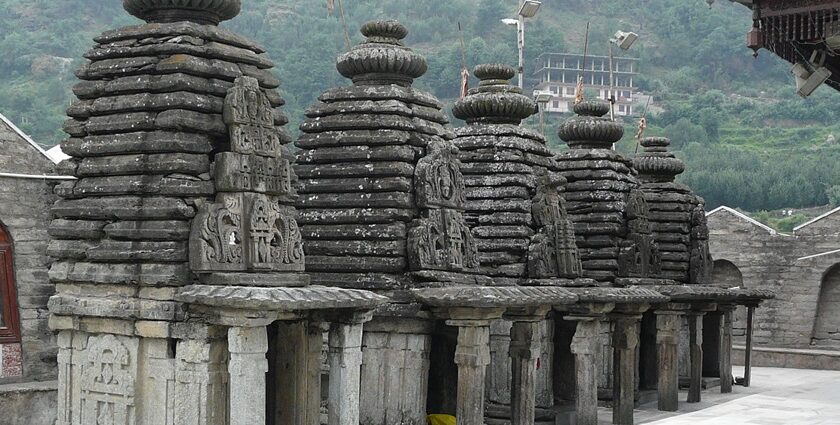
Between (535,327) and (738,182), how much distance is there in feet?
204

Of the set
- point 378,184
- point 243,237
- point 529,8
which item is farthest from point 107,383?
point 529,8

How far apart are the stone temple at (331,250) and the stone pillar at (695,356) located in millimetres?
99

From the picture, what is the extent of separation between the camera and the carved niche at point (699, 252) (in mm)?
26156

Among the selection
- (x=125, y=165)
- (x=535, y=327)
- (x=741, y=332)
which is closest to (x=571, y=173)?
(x=535, y=327)

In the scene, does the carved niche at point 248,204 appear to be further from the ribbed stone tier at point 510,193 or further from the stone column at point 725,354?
the stone column at point 725,354

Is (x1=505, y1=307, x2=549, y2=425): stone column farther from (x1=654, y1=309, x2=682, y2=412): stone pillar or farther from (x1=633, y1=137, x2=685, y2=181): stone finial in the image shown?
(x1=633, y1=137, x2=685, y2=181): stone finial

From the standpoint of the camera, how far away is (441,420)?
16.2 metres

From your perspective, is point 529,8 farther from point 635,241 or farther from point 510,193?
point 510,193

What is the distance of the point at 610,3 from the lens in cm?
11688

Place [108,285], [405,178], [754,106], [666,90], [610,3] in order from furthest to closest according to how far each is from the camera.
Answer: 1. [610,3]
2. [666,90]
3. [754,106]
4. [405,178]
5. [108,285]

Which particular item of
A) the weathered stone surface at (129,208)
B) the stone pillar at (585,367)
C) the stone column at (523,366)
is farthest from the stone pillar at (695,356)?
the weathered stone surface at (129,208)

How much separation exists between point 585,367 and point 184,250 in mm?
8913

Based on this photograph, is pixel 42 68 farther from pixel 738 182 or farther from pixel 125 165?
pixel 125 165

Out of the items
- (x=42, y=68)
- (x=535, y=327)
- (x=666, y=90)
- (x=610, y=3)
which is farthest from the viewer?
(x=610, y=3)
